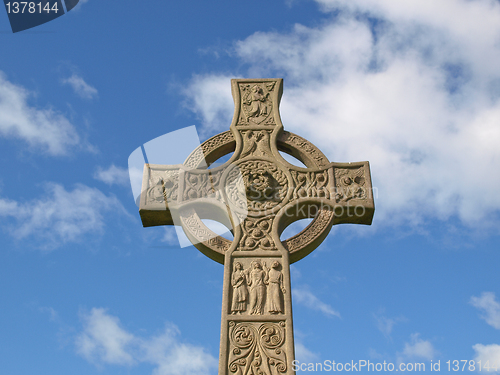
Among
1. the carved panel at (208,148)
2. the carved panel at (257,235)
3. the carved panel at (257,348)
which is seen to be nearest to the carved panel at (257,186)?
the carved panel at (257,235)

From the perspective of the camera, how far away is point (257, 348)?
477 centimetres

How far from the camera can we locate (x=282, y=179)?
6223 millimetres

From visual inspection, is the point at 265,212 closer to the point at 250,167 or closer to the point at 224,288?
the point at 250,167

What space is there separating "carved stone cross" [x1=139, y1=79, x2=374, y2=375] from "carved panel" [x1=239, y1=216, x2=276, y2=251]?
0.01m

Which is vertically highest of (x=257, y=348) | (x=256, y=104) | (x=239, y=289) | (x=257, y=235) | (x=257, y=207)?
(x=256, y=104)

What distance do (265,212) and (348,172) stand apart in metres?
1.35

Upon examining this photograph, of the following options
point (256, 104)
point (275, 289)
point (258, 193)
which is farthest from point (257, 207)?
point (256, 104)

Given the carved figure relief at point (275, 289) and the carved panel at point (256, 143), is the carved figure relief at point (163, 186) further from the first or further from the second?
the carved figure relief at point (275, 289)

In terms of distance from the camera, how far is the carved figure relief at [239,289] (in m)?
5.05

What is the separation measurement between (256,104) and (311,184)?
1.61 meters

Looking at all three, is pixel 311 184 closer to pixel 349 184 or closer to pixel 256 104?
pixel 349 184

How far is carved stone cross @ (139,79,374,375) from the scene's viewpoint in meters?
4.87

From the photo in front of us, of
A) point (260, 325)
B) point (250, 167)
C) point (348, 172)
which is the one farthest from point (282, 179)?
point (260, 325)

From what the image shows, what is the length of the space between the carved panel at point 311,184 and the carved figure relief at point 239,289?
133cm
